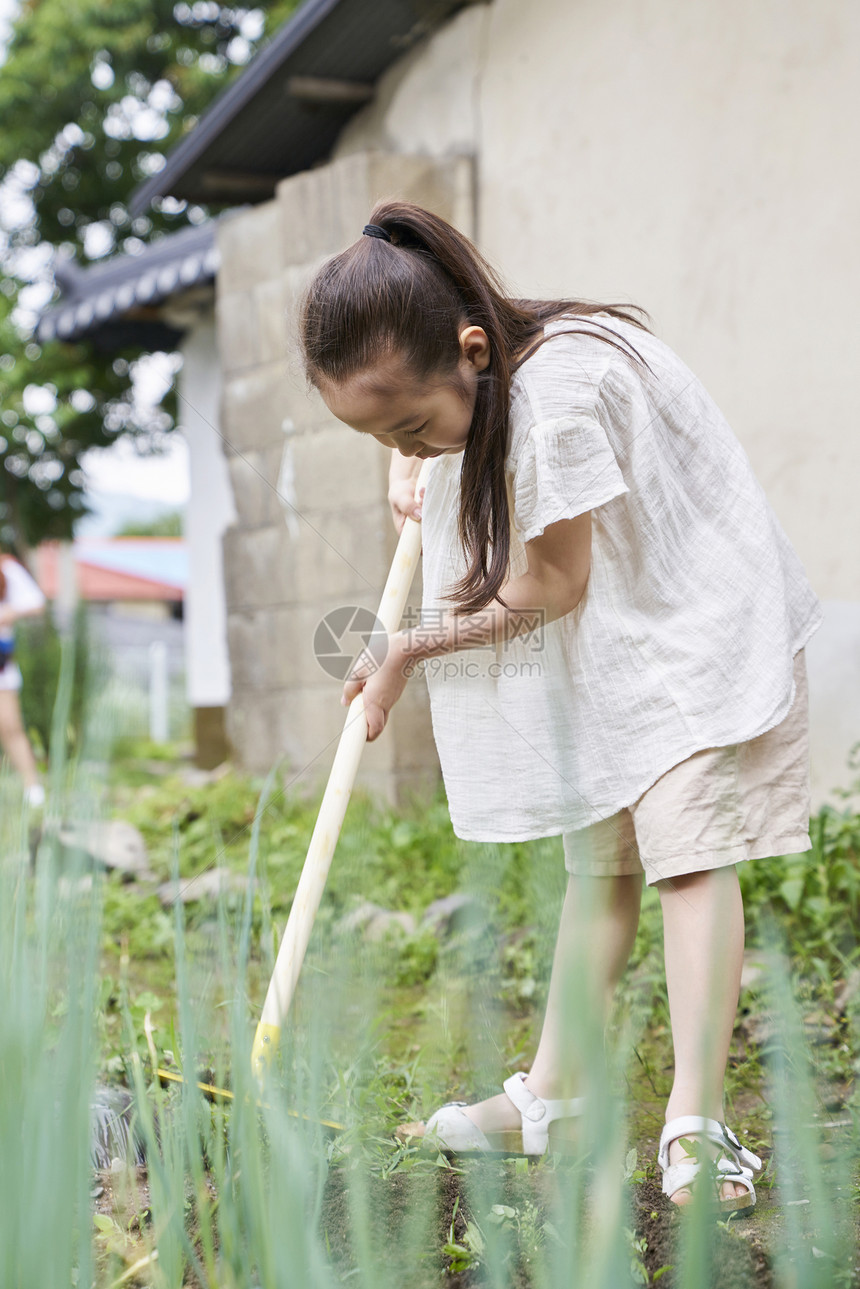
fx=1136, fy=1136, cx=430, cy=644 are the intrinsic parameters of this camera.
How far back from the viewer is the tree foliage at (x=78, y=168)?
8094 mm

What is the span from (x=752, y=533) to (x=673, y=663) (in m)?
0.18

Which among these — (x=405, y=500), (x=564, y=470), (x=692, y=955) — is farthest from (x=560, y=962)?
(x=405, y=500)

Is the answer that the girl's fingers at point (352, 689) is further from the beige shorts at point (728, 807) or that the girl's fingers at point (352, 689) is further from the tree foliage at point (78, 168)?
the tree foliage at point (78, 168)

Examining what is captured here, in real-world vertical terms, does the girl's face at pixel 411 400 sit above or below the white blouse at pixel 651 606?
above

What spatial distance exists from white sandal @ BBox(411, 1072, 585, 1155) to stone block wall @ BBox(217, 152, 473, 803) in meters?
1.47

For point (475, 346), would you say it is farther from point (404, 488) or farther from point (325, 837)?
point (325, 837)

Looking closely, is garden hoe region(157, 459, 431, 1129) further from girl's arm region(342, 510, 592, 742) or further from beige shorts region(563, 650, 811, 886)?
beige shorts region(563, 650, 811, 886)

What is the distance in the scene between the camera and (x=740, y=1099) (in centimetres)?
156

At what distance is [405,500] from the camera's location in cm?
150

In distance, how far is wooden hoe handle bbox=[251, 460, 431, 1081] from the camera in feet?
3.88

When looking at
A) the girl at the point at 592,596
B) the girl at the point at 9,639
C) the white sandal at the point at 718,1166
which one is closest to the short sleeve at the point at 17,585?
the girl at the point at 9,639

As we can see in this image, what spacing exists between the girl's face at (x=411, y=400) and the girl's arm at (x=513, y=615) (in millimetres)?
151

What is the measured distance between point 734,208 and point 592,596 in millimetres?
1616

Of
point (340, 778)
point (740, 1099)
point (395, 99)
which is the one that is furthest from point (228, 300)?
point (740, 1099)
